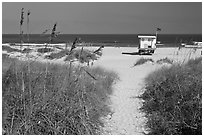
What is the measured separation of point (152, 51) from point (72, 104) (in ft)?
59.0

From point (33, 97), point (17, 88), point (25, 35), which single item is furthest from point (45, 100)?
point (25, 35)

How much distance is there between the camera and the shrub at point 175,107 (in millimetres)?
4184

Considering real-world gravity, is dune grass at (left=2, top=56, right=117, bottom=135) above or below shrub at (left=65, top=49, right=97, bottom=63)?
below

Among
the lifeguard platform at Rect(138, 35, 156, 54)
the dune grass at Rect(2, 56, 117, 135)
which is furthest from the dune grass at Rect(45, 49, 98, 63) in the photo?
the lifeguard platform at Rect(138, 35, 156, 54)

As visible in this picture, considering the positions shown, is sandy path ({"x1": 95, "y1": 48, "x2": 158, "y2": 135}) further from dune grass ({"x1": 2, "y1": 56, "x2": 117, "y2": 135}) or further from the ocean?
the ocean

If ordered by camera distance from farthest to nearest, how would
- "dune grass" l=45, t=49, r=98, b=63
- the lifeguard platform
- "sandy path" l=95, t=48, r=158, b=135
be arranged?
the lifeguard platform
"dune grass" l=45, t=49, r=98, b=63
"sandy path" l=95, t=48, r=158, b=135

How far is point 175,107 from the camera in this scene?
4.57m

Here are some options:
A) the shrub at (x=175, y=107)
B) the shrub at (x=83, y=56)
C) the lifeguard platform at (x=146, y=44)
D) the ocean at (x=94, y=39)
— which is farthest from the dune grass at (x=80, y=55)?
the lifeguard platform at (x=146, y=44)

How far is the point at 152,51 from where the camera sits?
21.6m

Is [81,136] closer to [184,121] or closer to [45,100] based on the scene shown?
[45,100]

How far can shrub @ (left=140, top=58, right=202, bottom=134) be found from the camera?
165 inches

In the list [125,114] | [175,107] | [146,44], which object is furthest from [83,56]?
[146,44]

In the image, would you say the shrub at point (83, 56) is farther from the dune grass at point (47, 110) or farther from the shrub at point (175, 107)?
the shrub at point (175, 107)

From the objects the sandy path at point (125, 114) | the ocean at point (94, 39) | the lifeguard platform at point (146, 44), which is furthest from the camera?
the lifeguard platform at point (146, 44)
